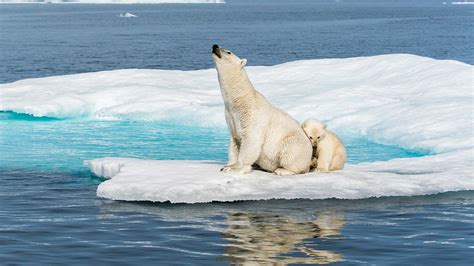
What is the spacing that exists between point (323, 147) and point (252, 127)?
1335mm

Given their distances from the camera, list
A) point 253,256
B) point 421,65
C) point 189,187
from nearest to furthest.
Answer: point 253,256 < point 189,187 < point 421,65

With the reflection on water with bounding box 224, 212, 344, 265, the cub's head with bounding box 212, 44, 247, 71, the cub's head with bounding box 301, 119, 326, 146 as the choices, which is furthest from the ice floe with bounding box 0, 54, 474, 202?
the cub's head with bounding box 212, 44, 247, 71

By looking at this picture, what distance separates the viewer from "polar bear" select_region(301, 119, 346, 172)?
45.0 feet

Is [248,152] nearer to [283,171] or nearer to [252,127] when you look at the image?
[252,127]

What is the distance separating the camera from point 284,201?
13.1 metres

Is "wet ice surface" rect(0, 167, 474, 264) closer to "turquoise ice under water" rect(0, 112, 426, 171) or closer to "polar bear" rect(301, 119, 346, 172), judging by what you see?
"polar bear" rect(301, 119, 346, 172)

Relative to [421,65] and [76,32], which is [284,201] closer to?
[421,65]

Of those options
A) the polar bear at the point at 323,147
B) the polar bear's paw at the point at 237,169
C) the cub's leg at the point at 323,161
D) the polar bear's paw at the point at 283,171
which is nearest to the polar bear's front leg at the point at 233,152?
the polar bear's paw at the point at 237,169

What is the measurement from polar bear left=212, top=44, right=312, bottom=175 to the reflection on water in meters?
1.26

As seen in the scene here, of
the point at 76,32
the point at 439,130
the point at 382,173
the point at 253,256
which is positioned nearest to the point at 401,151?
the point at 439,130

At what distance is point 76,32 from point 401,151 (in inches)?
2868

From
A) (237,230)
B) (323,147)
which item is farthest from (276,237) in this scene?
(323,147)

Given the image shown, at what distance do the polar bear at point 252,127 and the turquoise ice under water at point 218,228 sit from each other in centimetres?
76

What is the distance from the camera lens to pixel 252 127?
43.4ft
